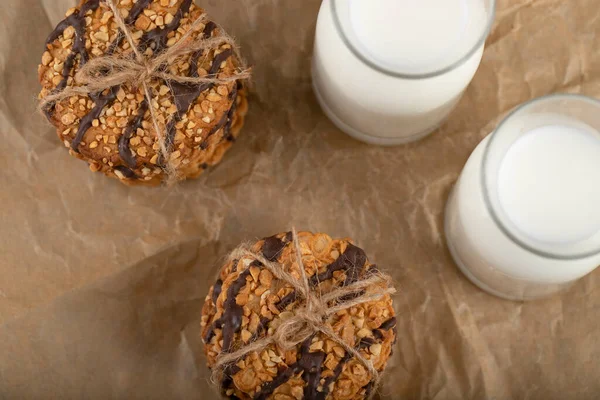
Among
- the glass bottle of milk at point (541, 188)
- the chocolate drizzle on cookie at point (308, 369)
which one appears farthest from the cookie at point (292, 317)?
the glass bottle of milk at point (541, 188)

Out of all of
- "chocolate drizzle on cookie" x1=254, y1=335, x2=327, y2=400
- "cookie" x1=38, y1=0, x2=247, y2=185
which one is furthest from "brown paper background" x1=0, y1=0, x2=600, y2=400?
"chocolate drizzle on cookie" x1=254, y1=335, x2=327, y2=400

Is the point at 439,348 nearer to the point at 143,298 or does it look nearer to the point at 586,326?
the point at 586,326

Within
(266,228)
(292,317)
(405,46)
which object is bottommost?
(266,228)

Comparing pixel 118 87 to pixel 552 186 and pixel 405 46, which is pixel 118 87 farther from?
pixel 552 186

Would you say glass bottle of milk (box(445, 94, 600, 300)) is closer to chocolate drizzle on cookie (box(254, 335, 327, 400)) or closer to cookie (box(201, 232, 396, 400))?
cookie (box(201, 232, 396, 400))

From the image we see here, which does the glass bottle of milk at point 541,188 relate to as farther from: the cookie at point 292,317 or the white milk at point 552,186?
the cookie at point 292,317

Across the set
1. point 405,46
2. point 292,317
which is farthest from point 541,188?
point 292,317
